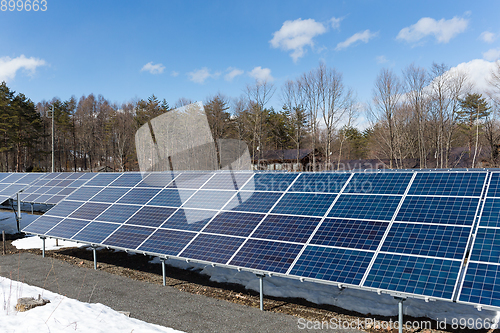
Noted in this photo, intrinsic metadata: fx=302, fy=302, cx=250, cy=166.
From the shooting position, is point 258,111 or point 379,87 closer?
point 379,87

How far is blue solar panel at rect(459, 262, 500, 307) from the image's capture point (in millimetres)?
5699

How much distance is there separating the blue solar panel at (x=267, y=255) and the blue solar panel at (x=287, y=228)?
26cm

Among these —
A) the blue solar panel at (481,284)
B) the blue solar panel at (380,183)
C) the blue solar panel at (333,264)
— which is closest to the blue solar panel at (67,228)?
the blue solar panel at (333,264)

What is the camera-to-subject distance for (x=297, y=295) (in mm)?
9734

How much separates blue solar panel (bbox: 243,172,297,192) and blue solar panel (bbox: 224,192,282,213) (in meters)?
0.33

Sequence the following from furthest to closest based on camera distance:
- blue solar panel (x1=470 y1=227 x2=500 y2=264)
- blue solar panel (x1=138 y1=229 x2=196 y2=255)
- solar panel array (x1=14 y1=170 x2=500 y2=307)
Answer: blue solar panel (x1=138 y1=229 x2=196 y2=255) < solar panel array (x1=14 y1=170 x2=500 y2=307) < blue solar panel (x1=470 y1=227 x2=500 y2=264)

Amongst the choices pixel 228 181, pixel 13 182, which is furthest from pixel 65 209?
pixel 13 182

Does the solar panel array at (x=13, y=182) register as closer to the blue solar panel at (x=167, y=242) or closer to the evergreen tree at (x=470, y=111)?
the blue solar panel at (x=167, y=242)

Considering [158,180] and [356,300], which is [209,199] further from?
[356,300]

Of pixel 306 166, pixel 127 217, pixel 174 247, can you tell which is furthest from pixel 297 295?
pixel 306 166

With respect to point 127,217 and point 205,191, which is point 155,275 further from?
point 205,191

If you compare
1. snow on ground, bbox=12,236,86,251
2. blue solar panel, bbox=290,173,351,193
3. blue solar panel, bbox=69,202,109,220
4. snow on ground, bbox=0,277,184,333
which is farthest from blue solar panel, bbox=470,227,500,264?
snow on ground, bbox=12,236,86,251

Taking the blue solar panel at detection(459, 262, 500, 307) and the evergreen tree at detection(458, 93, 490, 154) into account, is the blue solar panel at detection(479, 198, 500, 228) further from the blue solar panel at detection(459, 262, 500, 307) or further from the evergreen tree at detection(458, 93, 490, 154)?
the evergreen tree at detection(458, 93, 490, 154)

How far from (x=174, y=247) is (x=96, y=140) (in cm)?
7595
